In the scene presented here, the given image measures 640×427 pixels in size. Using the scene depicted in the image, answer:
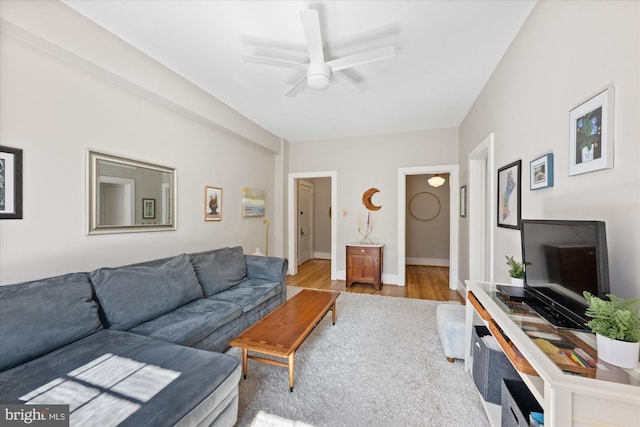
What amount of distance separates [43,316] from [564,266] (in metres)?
2.79

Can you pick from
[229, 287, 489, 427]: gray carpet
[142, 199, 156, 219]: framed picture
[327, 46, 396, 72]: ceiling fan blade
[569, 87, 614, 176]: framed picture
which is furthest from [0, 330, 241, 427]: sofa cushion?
[327, 46, 396, 72]: ceiling fan blade

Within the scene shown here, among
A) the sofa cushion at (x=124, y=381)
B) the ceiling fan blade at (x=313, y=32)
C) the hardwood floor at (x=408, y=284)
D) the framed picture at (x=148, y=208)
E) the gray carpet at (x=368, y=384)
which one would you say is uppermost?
the ceiling fan blade at (x=313, y=32)

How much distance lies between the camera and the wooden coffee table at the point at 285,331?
5.62 ft

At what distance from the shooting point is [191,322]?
1938 millimetres

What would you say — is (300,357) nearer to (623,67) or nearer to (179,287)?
(179,287)

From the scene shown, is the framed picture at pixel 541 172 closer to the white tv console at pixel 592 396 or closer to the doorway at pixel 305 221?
the white tv console at pixel 592 396

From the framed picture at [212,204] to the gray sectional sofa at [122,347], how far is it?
3.50 feet

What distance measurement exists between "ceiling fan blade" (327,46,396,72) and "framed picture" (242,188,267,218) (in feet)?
8.42

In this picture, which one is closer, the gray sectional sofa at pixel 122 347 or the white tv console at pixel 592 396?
the white tv console at pixel 592 396

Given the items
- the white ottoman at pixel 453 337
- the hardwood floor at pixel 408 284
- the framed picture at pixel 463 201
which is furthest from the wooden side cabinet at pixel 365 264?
the white ottoman at pixel 453 337

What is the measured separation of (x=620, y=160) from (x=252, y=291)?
2820mm

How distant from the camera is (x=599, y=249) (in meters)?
0.96

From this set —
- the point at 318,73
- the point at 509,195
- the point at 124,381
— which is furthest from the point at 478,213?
the point at 124,381

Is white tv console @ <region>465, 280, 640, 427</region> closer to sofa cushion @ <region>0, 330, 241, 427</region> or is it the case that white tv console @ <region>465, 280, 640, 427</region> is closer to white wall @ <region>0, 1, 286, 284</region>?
sofa cushion @ <region>0, 330, 241, 427</region>
